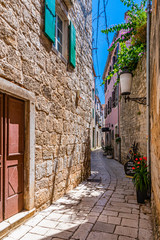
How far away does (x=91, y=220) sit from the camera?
264cm

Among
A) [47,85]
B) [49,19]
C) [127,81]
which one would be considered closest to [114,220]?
[47,85]

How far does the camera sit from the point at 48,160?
3.15 meters

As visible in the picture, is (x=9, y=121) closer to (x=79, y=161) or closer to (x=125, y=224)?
(x=125, y=224)

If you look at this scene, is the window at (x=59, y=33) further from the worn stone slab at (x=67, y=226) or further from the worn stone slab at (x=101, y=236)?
the worn stone slab at (x=101, y=236)

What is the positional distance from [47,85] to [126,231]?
2624 mm

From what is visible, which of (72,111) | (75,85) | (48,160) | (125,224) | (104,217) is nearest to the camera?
(125,224)

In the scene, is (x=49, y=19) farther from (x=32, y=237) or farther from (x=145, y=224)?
(x=145, y=224)

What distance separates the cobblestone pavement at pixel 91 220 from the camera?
7.27 ft

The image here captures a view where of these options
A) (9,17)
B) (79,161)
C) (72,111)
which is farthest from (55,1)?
(79,161)

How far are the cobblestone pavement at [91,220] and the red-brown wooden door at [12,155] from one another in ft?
1.14

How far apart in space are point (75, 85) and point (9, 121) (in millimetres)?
2672

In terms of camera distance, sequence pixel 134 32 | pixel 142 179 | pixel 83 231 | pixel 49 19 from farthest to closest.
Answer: pixel 134 32 < pixel 142 179 < pixel 49 19 < pixel 83 231

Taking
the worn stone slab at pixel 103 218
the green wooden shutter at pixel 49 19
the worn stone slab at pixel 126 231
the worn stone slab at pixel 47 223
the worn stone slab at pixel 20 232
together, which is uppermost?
the green wooden shutter at pixel 49 19

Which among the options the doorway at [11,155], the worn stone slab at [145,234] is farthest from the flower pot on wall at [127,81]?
the worn stone slab at [145,234]
